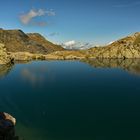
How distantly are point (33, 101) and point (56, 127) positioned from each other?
26229 mm

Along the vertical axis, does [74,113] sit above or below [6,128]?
below

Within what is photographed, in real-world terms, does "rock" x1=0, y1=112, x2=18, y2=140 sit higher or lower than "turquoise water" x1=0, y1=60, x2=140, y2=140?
higher

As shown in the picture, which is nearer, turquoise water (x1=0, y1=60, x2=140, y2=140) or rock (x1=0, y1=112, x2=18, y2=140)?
rock (x1=0, y1=112, x2=18, y2=140)

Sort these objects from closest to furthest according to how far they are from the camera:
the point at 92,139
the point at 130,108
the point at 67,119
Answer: the point at 92,139 → the point at 67,119 → the point at 130,108

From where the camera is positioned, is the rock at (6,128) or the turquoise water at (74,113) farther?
the turquoise water at (74,113)

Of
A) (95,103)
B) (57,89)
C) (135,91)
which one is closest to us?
(95,103)

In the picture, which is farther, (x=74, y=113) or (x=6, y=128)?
(x=74, y=113)

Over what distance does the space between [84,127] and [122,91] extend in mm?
45442

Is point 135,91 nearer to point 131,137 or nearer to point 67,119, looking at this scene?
point 67,119

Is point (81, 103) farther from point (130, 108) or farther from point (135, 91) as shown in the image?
point (135, 91)

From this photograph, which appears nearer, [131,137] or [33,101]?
[131,137]

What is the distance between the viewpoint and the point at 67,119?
5538cm

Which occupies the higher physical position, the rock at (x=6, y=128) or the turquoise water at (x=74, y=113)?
the rock at (x=6, y=128)

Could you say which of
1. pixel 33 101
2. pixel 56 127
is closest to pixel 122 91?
pixel 33 101
